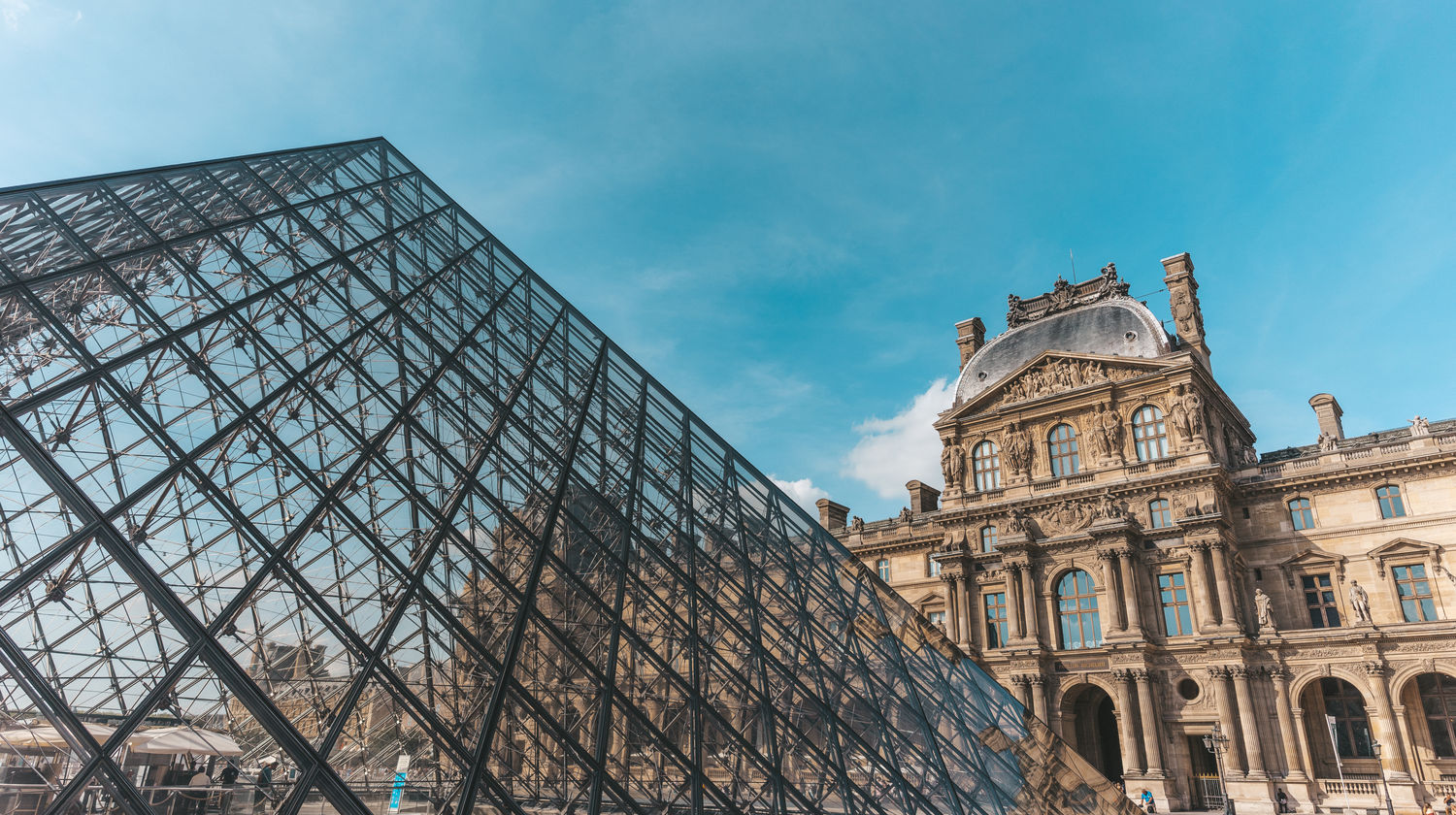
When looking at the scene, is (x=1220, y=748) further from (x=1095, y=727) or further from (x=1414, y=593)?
(x=1414, y=593)

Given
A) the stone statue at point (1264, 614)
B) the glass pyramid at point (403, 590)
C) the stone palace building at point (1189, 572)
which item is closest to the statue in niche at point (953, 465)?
the stone palace building at point (1189, 572)

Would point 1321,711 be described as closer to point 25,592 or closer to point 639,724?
point 639,724

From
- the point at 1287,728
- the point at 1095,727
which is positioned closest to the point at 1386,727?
the point at 1287,728

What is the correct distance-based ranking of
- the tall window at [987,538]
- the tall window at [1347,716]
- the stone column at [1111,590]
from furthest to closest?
the tall window at [987,538] → the stone column at [1111,590] → the tall window at [1347,716]

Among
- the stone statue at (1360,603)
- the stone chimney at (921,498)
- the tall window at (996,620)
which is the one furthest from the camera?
the stone chimney at (921,498)

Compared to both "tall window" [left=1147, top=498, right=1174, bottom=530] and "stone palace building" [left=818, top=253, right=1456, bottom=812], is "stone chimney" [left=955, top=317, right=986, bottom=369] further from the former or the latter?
"tall window" [left=1147, top=498, right=1174, bottom=530]

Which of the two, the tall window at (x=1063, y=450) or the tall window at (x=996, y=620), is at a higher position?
the tall window at (x=1063, y=450)

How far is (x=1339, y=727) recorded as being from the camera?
Answer: 27906 millimetres

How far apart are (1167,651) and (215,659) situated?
31553 millimetres

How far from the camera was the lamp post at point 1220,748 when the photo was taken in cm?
2505

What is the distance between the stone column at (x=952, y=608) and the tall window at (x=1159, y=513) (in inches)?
320

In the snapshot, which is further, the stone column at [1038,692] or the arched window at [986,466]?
the arched window at [986,466]

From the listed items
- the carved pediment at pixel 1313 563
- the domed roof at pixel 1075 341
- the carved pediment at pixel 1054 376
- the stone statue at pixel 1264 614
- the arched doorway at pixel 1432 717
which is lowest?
the arched doorway at pixel 1432 717

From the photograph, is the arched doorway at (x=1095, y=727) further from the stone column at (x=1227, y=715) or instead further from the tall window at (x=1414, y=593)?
the tall window at (x=1414, y=593)
